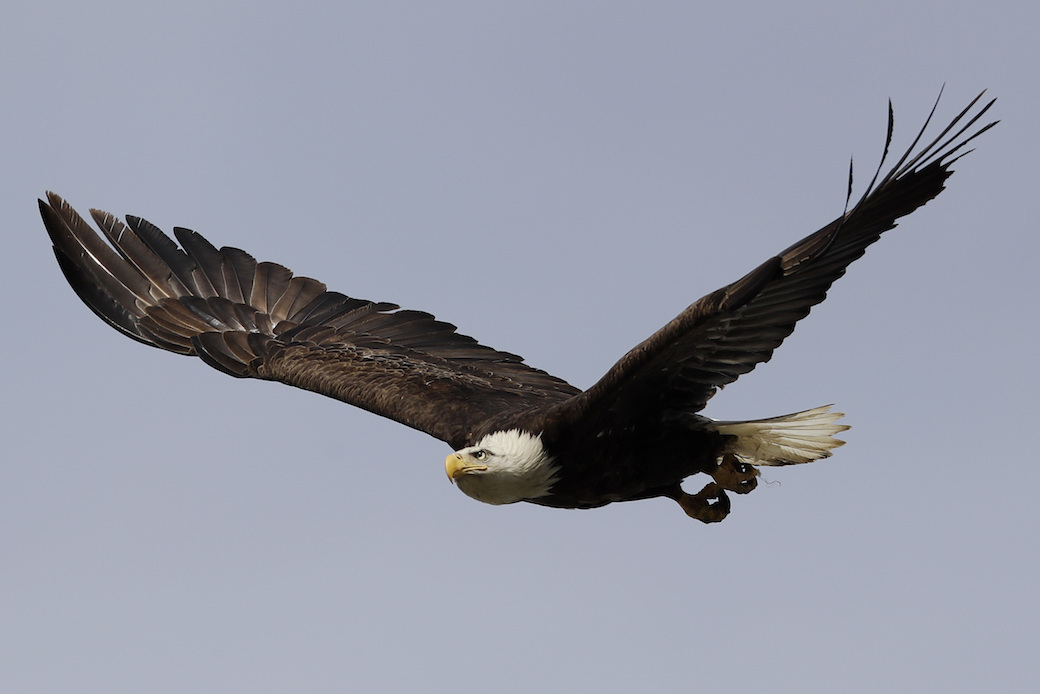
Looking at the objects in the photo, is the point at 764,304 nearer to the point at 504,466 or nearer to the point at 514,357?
the point at 504,466

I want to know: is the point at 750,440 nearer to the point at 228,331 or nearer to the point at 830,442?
the point at 830,442

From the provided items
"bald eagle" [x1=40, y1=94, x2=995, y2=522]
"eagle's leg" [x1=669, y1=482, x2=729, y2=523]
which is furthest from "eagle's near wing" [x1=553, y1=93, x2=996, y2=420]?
"eagle's leg" [x1=669, y1=482, x2=729, y2=523]

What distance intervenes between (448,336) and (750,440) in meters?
2.94

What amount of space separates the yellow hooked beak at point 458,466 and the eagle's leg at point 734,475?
5.18ft

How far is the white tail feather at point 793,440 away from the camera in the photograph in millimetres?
8836

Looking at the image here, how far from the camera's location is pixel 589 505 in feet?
28.7

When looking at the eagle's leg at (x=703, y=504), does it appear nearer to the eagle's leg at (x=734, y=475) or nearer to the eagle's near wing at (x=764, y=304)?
the eagle's leg at (x=734, y=475)

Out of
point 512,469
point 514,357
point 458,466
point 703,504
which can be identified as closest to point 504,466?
point 512,469

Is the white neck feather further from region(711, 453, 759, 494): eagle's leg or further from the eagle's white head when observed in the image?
region(711, 453, 759, 494): eagle's leg

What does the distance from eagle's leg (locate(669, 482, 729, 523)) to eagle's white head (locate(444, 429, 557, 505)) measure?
1.17 metres

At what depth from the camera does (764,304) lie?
736 centimetres

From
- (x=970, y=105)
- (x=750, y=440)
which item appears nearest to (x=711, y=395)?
(x=750, y=440)

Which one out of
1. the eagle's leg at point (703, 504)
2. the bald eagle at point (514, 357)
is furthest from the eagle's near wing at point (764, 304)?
the eagle's leg at point (703, 504)

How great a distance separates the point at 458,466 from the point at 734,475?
182cm
